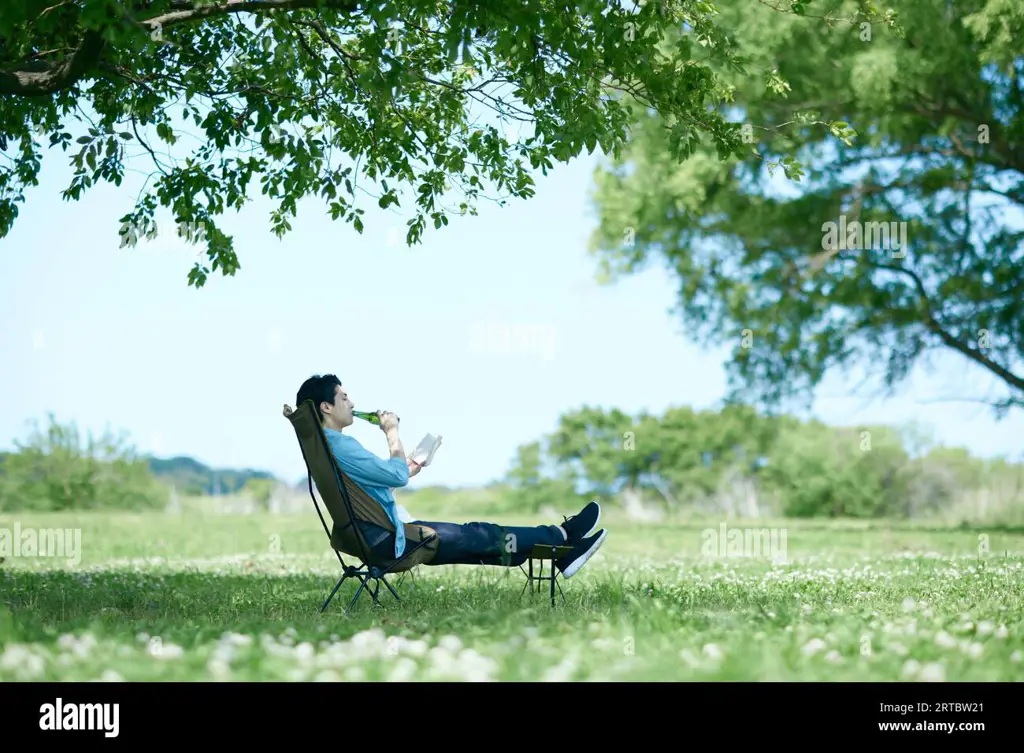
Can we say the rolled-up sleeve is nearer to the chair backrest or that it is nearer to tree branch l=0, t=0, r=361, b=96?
the chair backrest

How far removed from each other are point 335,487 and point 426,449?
35.2 inches

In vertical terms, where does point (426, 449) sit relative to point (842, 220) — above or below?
below

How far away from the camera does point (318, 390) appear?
25.9 feet

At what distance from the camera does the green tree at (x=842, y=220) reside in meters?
21.5

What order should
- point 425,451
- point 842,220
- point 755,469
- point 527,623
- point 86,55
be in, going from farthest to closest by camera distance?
point 755,469
point 842,220
point 425,451
point 86,55
point 527,623

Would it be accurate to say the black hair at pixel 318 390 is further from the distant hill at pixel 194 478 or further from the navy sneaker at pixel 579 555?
the distant hill at pixel 194 478

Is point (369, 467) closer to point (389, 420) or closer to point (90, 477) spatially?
point (389, 420)

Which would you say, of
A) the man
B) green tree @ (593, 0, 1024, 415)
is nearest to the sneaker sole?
the man

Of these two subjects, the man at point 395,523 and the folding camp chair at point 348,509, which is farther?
the man at point 395,523

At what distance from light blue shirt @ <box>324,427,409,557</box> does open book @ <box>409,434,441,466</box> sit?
18.0 inches

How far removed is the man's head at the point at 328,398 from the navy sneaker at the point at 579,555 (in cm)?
181

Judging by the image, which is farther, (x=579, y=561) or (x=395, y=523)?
(x=579, y=561)

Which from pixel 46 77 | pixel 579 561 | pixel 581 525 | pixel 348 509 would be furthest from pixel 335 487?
pixel 46 77

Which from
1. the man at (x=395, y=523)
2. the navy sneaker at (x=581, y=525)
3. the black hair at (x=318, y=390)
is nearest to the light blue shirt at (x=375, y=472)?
the man at (x=395, y=523)
